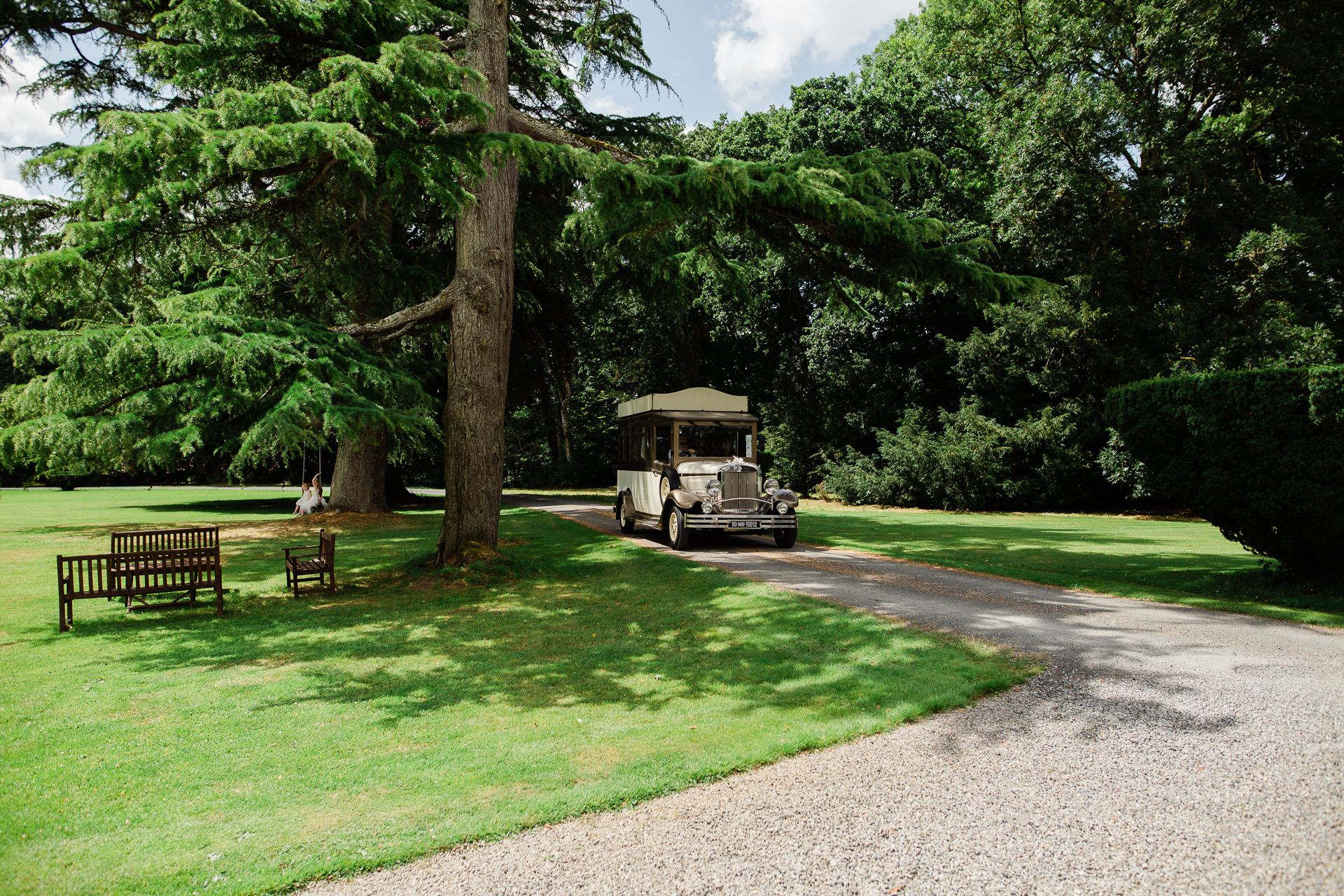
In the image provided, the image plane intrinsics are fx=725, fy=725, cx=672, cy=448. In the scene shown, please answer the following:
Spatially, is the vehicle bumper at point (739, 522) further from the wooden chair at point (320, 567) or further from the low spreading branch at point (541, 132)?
the low spreading branch at point (541, 132)

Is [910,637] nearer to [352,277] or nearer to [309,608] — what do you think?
[309,608]

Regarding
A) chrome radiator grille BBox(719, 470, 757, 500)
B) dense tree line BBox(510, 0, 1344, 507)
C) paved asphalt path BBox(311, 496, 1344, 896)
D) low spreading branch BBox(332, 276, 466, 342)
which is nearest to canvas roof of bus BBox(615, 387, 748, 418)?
chrome radiator grille BBox(719, 470, 757, 500)

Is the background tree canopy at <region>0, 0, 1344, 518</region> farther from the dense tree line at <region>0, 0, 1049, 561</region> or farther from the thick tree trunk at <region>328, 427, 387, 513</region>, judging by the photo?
the thick tree trunk at <region>328, 427, 387, 513</region>

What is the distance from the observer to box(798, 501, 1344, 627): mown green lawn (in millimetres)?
8266

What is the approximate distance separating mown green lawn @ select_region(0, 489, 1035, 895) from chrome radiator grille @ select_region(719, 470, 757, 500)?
3.38 meters

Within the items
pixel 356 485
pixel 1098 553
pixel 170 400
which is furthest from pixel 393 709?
pixel 356 485

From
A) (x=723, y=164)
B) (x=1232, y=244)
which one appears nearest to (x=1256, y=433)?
(x=723, y=164)

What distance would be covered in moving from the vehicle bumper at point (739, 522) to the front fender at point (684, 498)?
16cm

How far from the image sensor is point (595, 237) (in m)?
11.5

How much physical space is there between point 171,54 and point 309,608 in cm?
672

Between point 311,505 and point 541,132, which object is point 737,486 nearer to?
point 541,132

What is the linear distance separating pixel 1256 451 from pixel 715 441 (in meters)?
8.44

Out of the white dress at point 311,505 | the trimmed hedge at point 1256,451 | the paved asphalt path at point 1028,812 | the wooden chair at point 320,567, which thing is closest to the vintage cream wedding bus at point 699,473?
the trimmed hedge at point 1256,451

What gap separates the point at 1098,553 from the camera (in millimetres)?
12711
